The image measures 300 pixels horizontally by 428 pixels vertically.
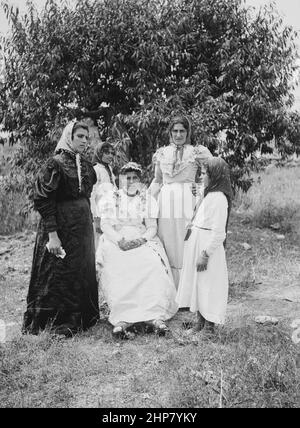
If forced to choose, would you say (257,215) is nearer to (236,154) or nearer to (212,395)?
(236,154)

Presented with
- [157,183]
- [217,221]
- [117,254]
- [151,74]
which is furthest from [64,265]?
[151,74]

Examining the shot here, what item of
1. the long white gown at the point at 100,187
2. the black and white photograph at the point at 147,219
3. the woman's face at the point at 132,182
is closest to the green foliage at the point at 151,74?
the black and white photograph at the point at 147,219

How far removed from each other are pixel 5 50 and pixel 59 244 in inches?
201

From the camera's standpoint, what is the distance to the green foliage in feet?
23.7

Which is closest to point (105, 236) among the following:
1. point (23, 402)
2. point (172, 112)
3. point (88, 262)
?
point (88, 262)

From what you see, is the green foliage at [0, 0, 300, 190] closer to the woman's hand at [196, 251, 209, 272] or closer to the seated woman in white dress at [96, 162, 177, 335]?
the seated woman in white dress at [96, 162, 177, 335]

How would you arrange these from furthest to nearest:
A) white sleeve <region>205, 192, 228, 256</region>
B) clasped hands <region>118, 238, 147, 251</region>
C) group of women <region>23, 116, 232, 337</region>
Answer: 1. clasped hands <region>118, 238, 147, 251</region>
2. group of women <region>23, 116, 232, 337</region>
3. white sleeve <region>205, 192, 228, 256</region>

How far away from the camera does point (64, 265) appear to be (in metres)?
4.12

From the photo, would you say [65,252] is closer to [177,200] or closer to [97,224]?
[97,224]

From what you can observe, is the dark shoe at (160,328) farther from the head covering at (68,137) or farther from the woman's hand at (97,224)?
the head covering at (68,137)

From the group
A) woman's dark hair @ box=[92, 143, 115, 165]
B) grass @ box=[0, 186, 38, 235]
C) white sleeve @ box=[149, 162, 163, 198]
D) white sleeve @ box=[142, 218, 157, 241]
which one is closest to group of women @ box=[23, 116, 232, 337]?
white sleeve @ box=[142, 218, 157, 241]

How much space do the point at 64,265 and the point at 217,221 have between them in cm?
138

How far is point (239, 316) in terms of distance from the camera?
4590mm

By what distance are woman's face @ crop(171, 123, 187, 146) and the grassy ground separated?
178 centimetres
